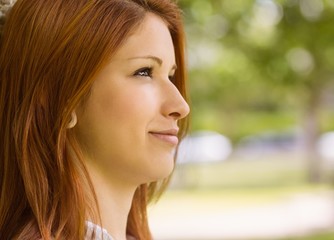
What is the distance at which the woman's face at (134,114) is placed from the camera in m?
1.34

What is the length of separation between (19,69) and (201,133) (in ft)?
60.2

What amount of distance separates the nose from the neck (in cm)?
→ 17

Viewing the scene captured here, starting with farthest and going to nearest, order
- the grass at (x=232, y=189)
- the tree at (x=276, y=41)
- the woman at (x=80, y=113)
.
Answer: the grass at (x=232, y=189), the tree at (x=276, y=41), the woman at (x=80, y=113)

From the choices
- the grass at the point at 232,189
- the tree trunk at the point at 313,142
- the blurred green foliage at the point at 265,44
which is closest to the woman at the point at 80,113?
the blurred green foliage at the point at 265,44

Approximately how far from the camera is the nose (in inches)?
53.5

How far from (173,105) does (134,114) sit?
3.1 inches

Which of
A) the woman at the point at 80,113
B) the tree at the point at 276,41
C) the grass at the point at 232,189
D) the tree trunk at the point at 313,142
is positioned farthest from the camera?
the tree trunk at the point at 313,142

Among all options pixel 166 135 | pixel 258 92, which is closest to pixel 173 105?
pixel 166 135

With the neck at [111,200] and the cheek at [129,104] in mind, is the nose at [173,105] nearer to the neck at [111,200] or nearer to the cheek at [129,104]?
the cheek at [129,104]

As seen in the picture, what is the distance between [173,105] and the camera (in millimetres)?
1361

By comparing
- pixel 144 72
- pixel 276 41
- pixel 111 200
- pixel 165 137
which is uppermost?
pixel 276 41

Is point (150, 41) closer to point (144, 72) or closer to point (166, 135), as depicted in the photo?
point (144, 72)

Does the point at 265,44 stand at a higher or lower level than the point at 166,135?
higher

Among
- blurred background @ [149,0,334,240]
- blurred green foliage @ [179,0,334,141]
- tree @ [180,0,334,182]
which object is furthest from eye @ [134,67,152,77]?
tree @ [180,0,334,182]
